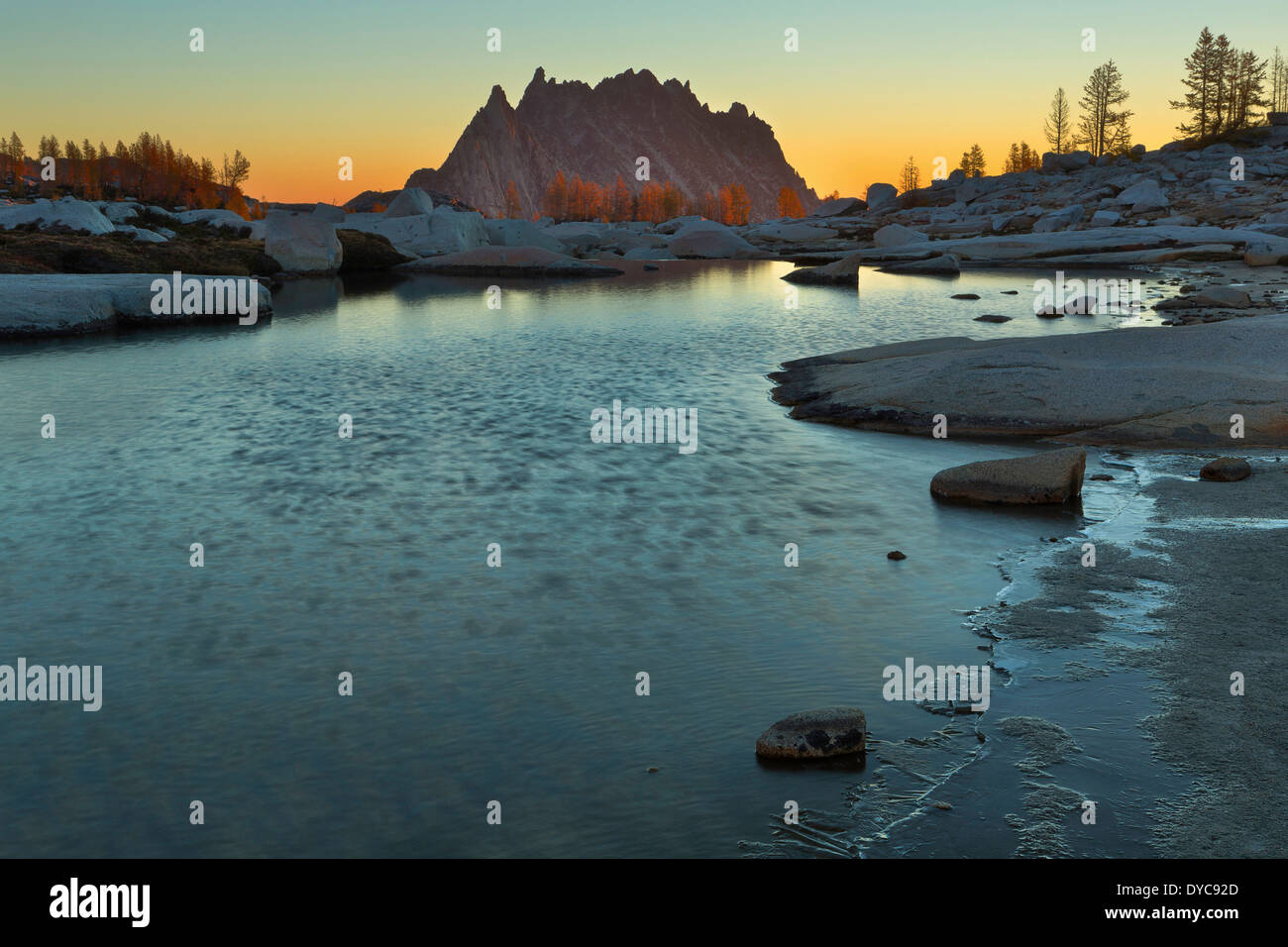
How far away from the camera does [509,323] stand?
34094mm

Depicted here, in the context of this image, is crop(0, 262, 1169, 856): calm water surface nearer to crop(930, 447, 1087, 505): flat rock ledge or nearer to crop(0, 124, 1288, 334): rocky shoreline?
crop(930, 447, 1087, 505): flat rock ledge

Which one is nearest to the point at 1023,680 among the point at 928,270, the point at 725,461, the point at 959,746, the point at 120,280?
the point at 959,746

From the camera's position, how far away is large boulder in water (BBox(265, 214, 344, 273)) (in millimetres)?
57125

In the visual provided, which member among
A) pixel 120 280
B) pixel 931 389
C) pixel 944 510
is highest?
pixel 120 280

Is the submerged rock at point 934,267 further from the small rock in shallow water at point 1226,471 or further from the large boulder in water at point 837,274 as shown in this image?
the small rock in shallow water at point 1226,471

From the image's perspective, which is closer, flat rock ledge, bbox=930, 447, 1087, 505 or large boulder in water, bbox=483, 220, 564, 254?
flat rock ledge, bbox=930, 447, 1087, 505

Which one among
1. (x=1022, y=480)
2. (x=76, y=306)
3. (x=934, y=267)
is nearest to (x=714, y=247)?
(x=934, y=267)

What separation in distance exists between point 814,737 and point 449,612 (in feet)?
11.8

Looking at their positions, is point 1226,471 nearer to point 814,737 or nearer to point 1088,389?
A: point 1088,389

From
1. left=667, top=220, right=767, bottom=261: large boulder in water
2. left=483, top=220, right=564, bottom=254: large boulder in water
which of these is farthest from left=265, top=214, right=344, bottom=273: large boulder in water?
left=667, top=220, right=767, bottom=261: large boulder in water

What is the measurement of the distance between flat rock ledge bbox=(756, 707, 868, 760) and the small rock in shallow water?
7.72 metres

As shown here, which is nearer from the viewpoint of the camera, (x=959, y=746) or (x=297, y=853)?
(x=297, y=853)
